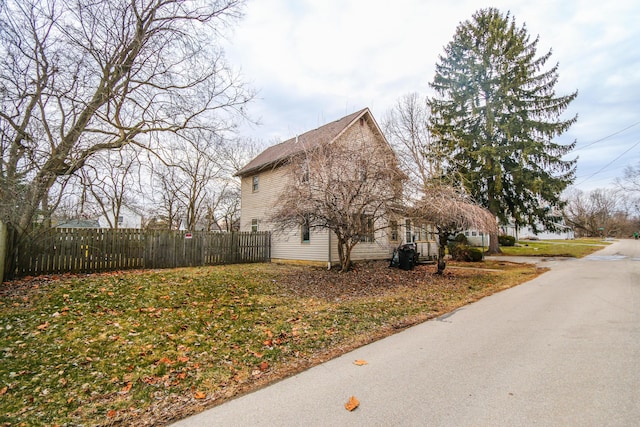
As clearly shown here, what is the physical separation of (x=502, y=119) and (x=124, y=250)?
2286 centimetres

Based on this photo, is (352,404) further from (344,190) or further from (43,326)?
(344,190)

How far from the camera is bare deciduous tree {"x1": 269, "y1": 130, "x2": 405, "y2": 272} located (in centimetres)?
1005

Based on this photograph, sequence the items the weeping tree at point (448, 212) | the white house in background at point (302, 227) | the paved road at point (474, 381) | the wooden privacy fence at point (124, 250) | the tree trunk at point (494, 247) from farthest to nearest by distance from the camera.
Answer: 1. the tree trunk at point (494, 247)
2. the white house in background at point (302, 227)
3. the weeping tree at point (448, 212)
4. the wooden privacy fence at point (124, 250)
5. the paved road at point (474, 381)

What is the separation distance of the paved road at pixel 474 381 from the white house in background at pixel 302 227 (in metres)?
8.21

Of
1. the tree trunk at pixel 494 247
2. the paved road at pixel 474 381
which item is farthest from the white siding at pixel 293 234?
the tree trunk at pixel 494 247

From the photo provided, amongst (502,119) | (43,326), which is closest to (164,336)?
(43,326)

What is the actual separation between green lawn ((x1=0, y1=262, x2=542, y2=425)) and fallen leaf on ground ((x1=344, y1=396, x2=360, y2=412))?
0.97 metres

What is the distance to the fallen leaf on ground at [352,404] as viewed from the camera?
299 centimetres

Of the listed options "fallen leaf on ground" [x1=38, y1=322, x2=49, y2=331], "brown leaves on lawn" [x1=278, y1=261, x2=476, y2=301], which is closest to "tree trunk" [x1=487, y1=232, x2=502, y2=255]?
"brown leaves on lawn" [x1=278, y1=261, x2=476, y2=301]

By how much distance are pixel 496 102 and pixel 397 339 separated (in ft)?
70.5

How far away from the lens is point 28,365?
12.5ft

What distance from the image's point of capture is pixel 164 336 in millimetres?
4898

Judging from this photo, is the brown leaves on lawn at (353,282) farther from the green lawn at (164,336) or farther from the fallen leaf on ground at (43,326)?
the fallen leaf on ground at (43,326)

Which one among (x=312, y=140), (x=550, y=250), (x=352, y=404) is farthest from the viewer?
(x=550, y=250)
